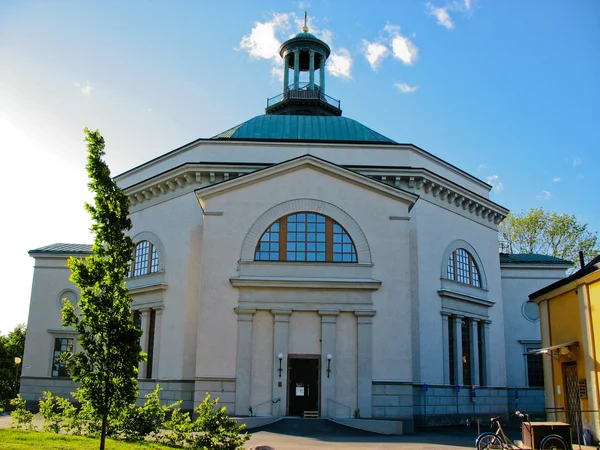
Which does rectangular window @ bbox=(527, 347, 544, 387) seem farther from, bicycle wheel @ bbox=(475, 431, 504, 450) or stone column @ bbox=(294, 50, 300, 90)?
stone column @ bbox=(294, 50, 300, 90)

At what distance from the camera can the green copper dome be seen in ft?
105

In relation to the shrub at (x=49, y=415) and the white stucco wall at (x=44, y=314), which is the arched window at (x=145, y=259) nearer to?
the white stucco wall at (x=44, y=314)

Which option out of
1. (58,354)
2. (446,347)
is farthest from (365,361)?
(58,354)

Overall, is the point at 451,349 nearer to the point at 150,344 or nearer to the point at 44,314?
the point at 150,344

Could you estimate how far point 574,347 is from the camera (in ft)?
57.1

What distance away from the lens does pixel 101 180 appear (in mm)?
14328

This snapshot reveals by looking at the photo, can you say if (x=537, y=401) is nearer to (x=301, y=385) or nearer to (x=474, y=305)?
(x=474, y=305)

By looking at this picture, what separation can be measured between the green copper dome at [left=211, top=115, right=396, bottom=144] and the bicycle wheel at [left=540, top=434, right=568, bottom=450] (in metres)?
18.9

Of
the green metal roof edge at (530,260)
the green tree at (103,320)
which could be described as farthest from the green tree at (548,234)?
the green tree at (103,320)

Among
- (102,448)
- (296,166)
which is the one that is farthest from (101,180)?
(296,166)

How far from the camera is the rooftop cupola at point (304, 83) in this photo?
123 ft

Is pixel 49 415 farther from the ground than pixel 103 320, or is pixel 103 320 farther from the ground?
pixel 103 320

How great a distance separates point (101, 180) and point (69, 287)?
2230 cm

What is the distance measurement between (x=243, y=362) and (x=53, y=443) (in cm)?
973
